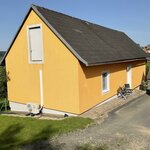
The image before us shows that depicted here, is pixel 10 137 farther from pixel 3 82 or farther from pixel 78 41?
pixel 3 82

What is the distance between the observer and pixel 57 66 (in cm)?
1099

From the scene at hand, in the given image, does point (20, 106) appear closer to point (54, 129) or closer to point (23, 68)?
point (23, 68)

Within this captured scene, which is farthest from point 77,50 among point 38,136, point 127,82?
point 127,82

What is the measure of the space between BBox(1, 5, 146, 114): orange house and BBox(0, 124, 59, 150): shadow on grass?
276cm

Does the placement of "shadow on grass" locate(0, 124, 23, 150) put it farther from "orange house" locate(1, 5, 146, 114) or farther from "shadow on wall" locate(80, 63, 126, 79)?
"shadow on wall" locate(80, 63, 126, 79)

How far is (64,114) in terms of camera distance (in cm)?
1105

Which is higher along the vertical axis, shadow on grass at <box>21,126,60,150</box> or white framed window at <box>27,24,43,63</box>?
white framed window at <box>27,24,43,63</box>

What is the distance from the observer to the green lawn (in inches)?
297

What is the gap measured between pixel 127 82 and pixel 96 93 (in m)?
5.50

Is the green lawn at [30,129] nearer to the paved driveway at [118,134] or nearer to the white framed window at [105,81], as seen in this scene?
the paved driveway at [118,134]

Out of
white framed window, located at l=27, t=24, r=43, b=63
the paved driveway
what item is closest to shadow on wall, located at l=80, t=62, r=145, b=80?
the paved driveway

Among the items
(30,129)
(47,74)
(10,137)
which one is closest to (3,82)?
(47,74)

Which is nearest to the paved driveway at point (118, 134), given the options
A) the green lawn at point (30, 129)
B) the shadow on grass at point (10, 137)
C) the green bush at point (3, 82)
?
the green lawn at point (30, 129)

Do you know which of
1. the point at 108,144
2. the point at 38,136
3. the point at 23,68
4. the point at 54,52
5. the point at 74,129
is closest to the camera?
the point at 108,144
